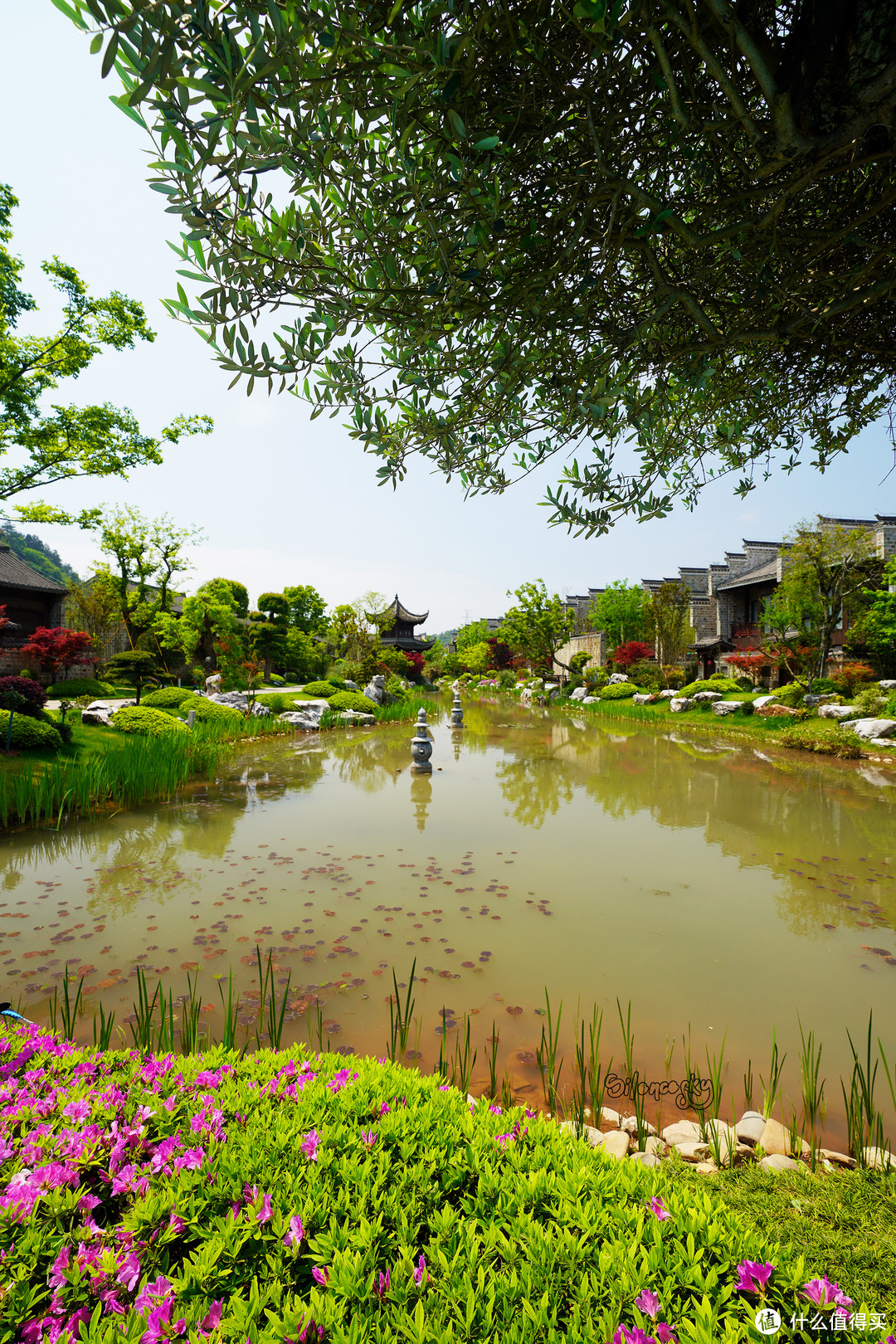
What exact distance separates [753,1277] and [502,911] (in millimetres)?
3746

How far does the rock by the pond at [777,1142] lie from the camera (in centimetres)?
223

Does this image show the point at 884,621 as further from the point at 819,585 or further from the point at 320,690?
the point at 320,690

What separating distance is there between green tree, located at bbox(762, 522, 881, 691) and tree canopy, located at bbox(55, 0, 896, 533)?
16233mm

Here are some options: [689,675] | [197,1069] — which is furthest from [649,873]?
[689,675]

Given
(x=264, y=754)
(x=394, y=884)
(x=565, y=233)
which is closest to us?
(x=565, y=233)

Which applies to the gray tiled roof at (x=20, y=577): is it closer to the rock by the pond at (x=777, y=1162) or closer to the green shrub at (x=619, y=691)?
the green shrub at (x=619, y=691)

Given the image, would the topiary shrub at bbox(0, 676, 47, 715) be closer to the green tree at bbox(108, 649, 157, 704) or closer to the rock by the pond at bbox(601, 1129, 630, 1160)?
the green tree at bbox(108, 649, 157, 704)

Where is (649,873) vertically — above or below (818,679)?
below

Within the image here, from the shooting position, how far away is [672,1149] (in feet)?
6.89

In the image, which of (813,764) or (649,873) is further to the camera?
(813,764)

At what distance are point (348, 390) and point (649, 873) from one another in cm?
539

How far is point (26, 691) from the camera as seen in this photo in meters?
9.32

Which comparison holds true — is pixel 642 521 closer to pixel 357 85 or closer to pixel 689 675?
pixel 357 85

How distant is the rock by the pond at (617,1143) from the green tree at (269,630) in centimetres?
2007
